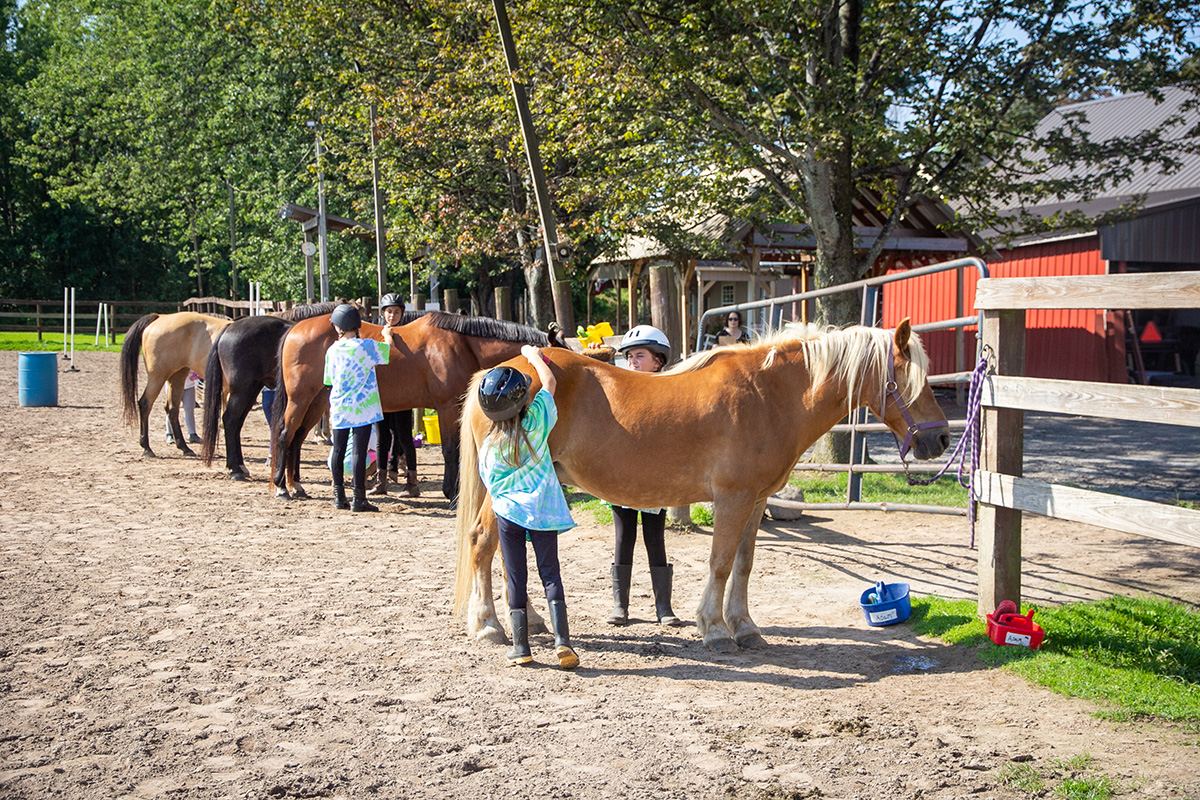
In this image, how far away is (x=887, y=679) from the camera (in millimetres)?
4234

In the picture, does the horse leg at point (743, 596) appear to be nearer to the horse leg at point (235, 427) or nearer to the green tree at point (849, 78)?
the green tree at point (849, 78)

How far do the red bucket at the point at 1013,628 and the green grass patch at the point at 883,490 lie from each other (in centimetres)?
355

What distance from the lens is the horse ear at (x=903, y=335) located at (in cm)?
442

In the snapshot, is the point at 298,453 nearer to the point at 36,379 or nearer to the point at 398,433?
the point at 398,433

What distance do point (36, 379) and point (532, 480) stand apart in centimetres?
1394

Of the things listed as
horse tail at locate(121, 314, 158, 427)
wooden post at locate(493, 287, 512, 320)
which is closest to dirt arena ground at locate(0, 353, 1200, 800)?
horse tail at locate(121, 314, 158, 427)

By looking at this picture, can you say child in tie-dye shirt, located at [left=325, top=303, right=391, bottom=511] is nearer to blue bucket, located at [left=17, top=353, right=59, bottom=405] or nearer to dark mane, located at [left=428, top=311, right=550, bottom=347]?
dark mane, located at [left=428, top=311, right=550, bottom=347]

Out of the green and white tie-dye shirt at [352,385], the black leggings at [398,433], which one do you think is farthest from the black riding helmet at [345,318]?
the black leggings at [398,433]

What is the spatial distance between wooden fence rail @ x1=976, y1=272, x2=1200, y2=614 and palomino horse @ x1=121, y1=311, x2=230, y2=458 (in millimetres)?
9619

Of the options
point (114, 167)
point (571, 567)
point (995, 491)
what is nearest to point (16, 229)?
point (114, 167)

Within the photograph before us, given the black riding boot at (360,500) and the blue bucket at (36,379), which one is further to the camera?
the blue bucket at (36,379)

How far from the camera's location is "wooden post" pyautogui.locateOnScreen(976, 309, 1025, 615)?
4609 mm

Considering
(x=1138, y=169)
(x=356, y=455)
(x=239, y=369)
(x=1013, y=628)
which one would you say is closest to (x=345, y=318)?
(x=356, y=455)

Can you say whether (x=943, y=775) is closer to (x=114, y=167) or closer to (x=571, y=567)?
(x=571, y=567)
